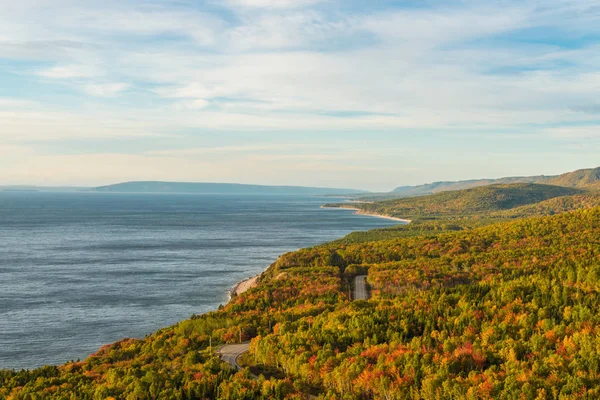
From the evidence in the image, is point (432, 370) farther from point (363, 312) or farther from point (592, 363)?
point (363, 312)

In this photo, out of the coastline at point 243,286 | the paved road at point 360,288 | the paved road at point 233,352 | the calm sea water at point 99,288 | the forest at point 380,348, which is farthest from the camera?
the coastline at point 243,286

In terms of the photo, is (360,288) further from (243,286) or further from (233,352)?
(233,352)

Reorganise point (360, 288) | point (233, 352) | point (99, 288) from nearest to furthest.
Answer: point (233, 352) < point (360, 288) < point (99, 288)

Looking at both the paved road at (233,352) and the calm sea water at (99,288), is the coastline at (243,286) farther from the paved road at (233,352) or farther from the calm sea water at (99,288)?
the paved road at (233,352)

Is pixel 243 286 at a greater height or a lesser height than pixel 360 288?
lesser

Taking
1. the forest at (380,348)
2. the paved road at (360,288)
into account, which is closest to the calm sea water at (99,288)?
the forest at (380,348)

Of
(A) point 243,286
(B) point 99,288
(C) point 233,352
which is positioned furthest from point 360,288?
(B) point 99,288

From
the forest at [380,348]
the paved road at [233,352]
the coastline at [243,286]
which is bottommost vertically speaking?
the coastline at [243,286]
